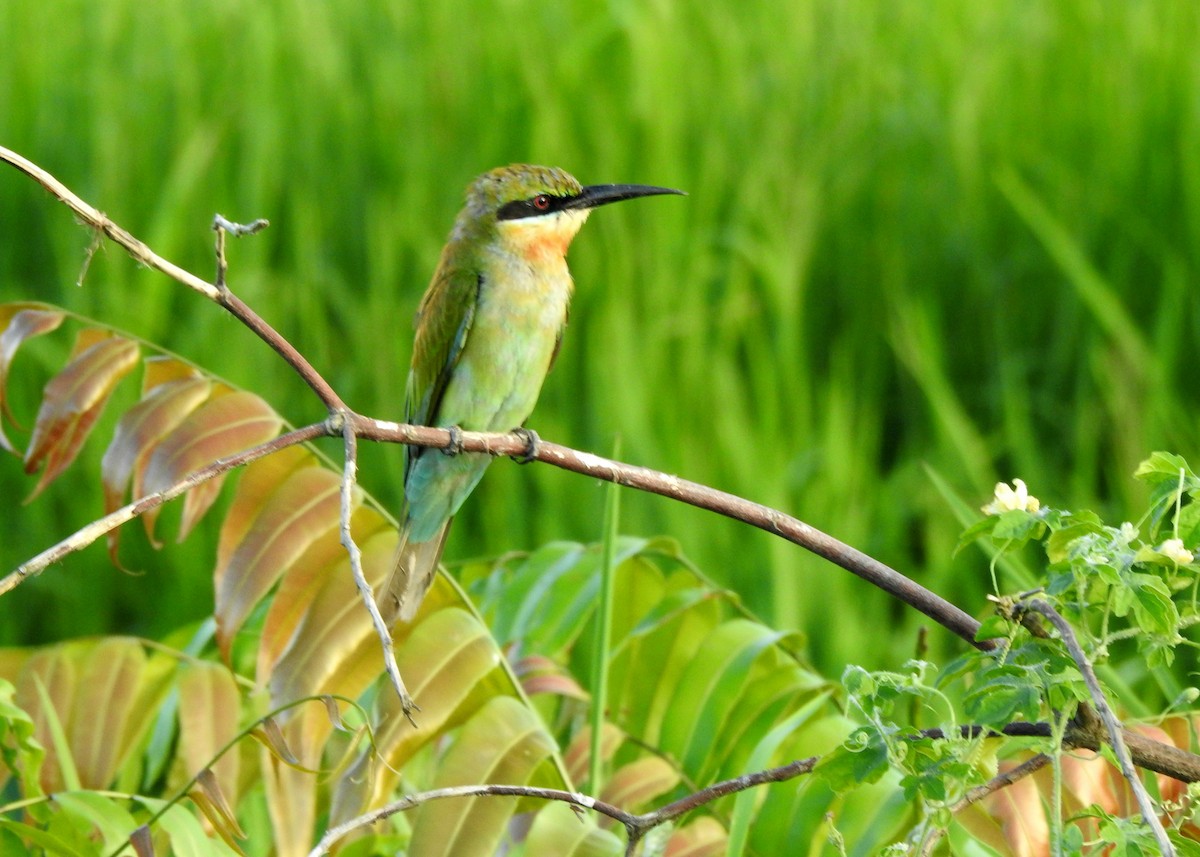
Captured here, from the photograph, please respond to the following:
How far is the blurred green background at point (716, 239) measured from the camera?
3.37 meters

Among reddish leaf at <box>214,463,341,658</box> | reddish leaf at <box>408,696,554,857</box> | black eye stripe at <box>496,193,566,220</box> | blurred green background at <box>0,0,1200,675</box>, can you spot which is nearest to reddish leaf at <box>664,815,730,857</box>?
reddish leaf at <box>408,696,554,857</box>

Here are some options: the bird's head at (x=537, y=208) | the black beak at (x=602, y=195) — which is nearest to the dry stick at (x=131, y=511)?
the black beak at (x=602, y=195)

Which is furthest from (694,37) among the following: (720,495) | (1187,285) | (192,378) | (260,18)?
(720,495)

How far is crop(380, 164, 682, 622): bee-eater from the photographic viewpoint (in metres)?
2.61

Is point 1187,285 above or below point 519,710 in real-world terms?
above

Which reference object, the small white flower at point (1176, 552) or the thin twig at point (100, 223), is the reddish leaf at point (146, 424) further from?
the small white flower at point (1176, 552)

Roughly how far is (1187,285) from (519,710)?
276cm

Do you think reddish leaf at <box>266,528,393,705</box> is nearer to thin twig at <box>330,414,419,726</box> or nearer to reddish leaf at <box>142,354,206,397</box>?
reddish leaf at <box>142,354,206,397</box>

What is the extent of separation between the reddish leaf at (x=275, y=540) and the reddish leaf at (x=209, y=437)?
0.23ft

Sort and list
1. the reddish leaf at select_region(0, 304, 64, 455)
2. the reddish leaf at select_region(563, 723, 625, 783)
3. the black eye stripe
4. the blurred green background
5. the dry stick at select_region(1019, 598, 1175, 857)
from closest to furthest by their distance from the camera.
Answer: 1. the dry stick at select_region(1019, 598, 1175, 857)
2. the reddish leaf at select_region(0, 304, 64, 455)
3. the reddish leaf at select_region(563, 723, 625, 783)
4. the black eye stripe
5. the blurred green background

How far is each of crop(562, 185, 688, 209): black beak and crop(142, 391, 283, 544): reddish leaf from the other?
880mm

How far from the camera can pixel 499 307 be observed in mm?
2658

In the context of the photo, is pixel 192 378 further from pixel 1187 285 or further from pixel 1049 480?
pixel 1187 285

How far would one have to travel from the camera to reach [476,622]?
1.62 meters
